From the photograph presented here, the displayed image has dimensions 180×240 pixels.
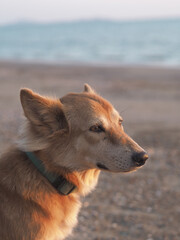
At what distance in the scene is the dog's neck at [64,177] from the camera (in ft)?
11.3

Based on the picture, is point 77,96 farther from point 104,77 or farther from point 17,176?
point 104,77

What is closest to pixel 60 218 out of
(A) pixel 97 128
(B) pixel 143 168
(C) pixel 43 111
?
(A) pixel 97 128

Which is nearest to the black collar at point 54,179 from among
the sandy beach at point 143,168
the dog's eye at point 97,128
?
the dog's eye at point 97,128

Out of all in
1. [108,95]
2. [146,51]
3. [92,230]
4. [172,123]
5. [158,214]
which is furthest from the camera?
[146,51]

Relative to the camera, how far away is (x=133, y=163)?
3.40 metres

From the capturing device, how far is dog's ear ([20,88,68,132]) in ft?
10.8

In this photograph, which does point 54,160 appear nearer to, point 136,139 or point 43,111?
point 43,111

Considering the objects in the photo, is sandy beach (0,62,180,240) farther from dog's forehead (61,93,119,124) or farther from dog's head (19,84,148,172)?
dog's head (19,84,148,172)

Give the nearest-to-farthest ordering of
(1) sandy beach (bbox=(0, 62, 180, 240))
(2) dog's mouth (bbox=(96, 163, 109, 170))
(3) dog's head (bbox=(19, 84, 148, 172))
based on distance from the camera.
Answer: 1. (3) dog's head (bbox=(19, 84, 148, 172))
2. (2) dog's mouth (bbox=(96, 163, 109, 170))
3. (1) sandy beach (bbox=(0, 62, 180, 240))

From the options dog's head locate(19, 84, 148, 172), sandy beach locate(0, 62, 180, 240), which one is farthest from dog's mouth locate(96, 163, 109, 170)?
sandy beach locate(0, 62, 180, 240)

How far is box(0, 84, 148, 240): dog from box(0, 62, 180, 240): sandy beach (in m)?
1.28

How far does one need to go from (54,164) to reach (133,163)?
2.53 ft

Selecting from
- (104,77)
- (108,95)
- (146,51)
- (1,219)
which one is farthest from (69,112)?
(146,51)

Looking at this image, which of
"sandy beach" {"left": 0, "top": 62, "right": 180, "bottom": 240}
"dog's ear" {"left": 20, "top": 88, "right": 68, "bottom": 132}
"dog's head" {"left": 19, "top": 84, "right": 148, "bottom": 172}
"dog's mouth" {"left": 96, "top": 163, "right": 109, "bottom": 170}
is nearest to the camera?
"dog's ear" {"left": 20, "top": 88, "right": 68, "bottom": 132}
